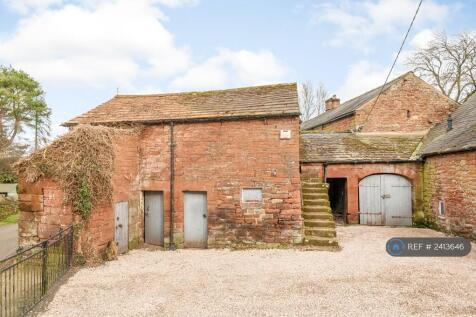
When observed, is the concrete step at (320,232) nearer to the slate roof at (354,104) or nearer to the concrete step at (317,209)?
the concrete step at (317,209)

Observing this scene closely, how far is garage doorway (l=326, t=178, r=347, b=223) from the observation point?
50.4 ft

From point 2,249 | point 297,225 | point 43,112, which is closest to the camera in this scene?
point 297,225

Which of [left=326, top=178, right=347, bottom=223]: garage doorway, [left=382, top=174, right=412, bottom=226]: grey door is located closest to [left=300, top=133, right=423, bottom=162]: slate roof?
[left=382, top=174, right=412, bottom=226]: grey door

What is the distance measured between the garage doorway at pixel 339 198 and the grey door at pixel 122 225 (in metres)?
10.1

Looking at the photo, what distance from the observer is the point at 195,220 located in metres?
11.1

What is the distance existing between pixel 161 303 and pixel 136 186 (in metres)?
5.82

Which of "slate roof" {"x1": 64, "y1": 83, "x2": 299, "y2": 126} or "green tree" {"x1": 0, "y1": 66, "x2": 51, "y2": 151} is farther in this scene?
"green tree" {"x1": 0, "y1": 66, "x2": 51, "y2": 151}

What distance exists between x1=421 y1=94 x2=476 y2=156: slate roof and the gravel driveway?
158 inches

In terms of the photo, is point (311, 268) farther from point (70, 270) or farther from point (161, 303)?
point (70, 270)

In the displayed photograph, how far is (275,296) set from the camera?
643cm

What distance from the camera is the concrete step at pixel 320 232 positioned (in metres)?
10.6

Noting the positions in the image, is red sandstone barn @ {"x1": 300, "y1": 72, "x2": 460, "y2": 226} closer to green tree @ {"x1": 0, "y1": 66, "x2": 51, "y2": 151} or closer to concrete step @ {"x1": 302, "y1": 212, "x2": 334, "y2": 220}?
concrete step @ {"x1": 302, "y1": 212, "x2": 334, "y2": 220}

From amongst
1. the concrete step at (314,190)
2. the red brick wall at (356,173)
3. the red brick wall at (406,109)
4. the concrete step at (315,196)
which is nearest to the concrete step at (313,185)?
the concrete step at (314,190)

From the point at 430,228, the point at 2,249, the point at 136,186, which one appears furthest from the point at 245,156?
the point at 2,249
